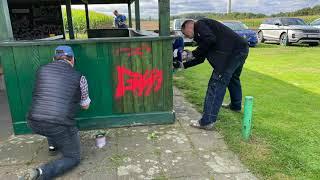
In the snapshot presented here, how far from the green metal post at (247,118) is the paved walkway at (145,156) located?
0.33 metres

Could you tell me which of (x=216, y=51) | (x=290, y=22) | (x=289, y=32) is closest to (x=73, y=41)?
(x=216, y=51)

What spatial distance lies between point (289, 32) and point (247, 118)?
47.0 feet

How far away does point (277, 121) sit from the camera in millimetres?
5047

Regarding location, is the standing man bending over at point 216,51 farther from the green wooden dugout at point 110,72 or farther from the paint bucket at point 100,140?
the paint bucket at point 100,140

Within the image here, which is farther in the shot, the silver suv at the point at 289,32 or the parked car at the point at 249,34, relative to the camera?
the parked car at the point at 249,34

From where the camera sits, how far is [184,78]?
27.8ft

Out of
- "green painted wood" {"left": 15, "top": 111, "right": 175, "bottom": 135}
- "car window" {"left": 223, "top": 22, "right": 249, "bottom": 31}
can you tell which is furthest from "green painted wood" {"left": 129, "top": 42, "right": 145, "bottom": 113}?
"car window" {"left": 223, "top": 22, "right": 249, "bottom": 31}

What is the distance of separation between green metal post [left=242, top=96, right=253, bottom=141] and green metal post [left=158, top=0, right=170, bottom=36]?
1519 millimetres

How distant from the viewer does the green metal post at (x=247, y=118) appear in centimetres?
411

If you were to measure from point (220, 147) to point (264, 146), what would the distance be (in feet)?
1.82

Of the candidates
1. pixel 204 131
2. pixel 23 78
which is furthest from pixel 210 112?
pixel 23 78

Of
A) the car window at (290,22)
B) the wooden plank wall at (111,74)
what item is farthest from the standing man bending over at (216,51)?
the car window at (290,22)

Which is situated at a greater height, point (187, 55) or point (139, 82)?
point (187, 55)

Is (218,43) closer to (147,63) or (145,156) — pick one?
(147,63)
